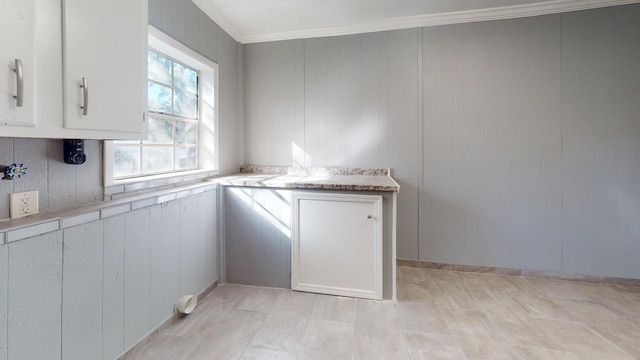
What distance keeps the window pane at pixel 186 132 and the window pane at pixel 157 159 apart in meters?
0.17

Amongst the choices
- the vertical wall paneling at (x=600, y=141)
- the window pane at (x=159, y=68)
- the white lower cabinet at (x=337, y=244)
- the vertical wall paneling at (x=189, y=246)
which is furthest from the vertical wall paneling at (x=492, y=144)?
the window pane at (x=159, y=68)

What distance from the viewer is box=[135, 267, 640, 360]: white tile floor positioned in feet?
5.63

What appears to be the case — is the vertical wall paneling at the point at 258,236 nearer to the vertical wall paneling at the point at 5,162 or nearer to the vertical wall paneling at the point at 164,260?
the vertical wall paneling at the point at 164,260

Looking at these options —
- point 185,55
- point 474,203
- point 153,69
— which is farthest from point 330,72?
point 474,203

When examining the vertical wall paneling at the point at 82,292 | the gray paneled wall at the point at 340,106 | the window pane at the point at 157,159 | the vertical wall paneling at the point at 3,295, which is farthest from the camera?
the gray paneled wall at the point at 340,106

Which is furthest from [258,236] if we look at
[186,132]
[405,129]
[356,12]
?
[356,12]

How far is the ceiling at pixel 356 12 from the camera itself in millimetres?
2582

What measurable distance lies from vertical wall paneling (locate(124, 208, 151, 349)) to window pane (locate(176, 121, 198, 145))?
931 mm

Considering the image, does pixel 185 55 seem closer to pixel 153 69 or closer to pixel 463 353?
pixel 153 69

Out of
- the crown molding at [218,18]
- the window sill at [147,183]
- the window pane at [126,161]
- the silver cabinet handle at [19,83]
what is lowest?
the window sill at [147,183]

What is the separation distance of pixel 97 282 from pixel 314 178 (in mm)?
1801

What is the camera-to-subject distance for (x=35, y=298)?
46.2 inches

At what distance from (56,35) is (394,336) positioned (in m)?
2.28

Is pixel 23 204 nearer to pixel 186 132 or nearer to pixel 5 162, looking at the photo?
pixel 5 162
